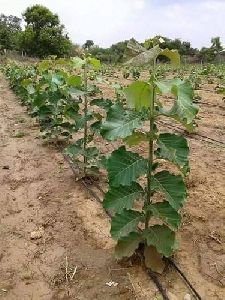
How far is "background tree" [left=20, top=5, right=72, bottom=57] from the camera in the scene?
36.6 m

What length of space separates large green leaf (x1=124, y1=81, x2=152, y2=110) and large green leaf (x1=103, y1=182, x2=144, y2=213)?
62cm

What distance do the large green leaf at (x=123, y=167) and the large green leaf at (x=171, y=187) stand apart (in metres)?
0.14

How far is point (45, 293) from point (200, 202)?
190 centimetres

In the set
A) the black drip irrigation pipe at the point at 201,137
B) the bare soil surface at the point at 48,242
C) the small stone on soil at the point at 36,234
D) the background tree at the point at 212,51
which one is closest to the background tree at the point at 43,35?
the background tree at the point at 212,51

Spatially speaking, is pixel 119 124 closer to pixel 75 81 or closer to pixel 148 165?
pixel 148 165

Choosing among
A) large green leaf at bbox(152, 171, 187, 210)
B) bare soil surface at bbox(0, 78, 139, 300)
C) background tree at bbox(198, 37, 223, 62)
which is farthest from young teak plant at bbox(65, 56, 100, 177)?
background tree at bbox(198, 37, 223, 62)

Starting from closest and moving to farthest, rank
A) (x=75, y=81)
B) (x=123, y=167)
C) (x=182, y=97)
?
(x=182, y=97) < (x=123, y=167) < (x=75, y=81)

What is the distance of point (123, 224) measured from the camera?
3.16m

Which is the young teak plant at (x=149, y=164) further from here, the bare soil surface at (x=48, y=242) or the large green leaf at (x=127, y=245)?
the bare soil surface at (x=48, y=242)

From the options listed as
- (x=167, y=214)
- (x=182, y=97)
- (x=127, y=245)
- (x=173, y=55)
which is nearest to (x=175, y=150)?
(x=182, y=97)

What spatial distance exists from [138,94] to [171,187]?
27.0 inches

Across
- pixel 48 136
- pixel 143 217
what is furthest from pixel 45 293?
pixel 48 136

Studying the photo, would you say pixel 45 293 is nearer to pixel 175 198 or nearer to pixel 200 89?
pixel 175 198

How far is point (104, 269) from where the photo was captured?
332 cm
